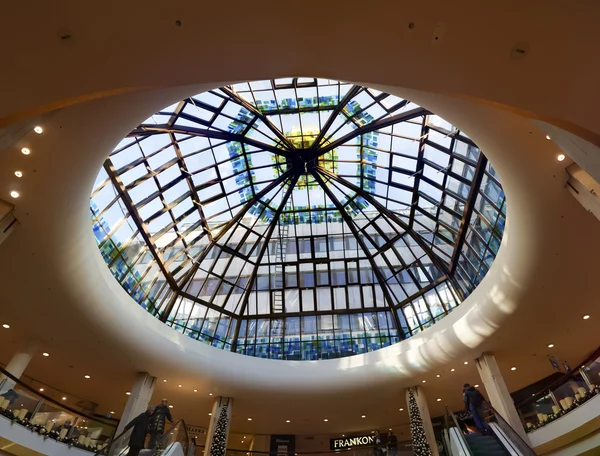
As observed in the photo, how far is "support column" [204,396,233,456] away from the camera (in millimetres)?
17625

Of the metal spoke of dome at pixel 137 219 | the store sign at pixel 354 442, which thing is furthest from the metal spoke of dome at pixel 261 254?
the store sign at pixel 354 442

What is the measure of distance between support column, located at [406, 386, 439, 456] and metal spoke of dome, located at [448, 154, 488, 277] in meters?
6.16

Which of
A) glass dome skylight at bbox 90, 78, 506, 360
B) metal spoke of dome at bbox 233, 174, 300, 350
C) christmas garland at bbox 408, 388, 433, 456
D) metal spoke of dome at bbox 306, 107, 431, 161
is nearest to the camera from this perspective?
metal spoke of dome at bbox 306, 107, 431, 161

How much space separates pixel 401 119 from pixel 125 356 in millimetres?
15339

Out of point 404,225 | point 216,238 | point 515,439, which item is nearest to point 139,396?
point 216,238

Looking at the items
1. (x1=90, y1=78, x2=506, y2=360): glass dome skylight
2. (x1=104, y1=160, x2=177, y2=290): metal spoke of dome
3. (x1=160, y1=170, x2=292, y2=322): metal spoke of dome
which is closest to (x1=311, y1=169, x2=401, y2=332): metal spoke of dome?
(x1=90, y1=78, x2=506, y2=360): glass dome skylight

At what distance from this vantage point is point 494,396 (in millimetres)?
14898

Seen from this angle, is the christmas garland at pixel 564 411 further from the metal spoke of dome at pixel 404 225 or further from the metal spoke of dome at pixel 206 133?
the metal spoke of dome at pixel 206 133

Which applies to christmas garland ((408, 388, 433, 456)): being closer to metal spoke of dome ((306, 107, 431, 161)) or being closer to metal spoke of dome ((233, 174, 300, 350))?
metal spoke of dome ((233, 174, 300, 350))

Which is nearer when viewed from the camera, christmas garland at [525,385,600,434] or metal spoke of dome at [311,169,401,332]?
christmas garland at [525,385,600,434]

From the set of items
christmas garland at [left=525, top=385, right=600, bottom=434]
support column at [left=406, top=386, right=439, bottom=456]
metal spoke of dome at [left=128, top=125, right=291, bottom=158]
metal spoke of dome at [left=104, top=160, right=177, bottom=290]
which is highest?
metal spoke of dome at [left=128, top=125, right=291, bottom=158]

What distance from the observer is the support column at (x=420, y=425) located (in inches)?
634

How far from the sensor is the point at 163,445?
36.5ft

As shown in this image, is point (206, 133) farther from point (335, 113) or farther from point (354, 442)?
point (354, 442)
